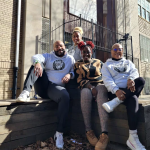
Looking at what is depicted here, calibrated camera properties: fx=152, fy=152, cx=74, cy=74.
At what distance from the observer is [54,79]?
8.27 ft

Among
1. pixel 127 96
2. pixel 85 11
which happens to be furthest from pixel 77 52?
pixel 85 11

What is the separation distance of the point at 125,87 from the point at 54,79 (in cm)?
112

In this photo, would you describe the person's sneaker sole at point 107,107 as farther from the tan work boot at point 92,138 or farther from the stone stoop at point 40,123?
the tan work boot at point 92,138

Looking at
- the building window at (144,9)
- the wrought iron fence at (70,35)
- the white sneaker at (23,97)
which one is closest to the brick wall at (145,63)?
the building window at (144,9)

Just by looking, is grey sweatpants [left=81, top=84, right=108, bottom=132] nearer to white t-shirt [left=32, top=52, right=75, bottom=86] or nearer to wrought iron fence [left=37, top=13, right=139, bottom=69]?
white t-shirt [left=32, top=52, right=75, bottom=86]

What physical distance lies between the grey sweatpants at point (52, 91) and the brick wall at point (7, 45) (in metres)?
3.32

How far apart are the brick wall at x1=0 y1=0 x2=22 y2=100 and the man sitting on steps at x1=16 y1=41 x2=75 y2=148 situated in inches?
128

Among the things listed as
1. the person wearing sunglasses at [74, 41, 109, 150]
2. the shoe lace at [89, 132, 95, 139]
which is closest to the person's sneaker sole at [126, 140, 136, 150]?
the person wearing sunglasses at [74, 41, 109, 150]

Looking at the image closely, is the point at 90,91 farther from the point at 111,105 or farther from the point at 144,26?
the point at 144,26

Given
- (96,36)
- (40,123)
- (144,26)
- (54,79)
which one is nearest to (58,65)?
(54,79)

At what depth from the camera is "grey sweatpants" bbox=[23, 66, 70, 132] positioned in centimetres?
216

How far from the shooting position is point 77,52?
10.3 feet

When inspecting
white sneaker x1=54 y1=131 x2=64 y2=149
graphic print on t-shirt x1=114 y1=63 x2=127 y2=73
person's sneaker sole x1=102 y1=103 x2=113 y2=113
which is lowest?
white sneaker x1=54 y1=131 x2=64 y2=149

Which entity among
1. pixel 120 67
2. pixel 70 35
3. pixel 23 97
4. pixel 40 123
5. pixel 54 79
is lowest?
pixel 40 123
